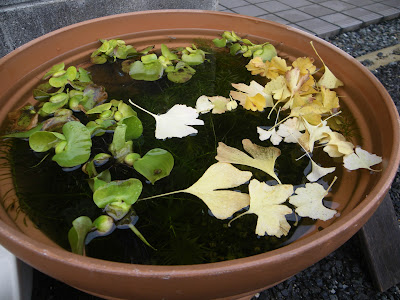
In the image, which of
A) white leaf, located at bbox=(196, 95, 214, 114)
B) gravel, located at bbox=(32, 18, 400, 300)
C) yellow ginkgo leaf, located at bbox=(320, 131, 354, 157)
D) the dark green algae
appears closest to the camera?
the dark green algae

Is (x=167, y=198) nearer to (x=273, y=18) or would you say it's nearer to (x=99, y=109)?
(x=99, y=109)

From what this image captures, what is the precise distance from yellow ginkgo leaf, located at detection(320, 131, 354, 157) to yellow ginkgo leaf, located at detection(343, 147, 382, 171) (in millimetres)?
12

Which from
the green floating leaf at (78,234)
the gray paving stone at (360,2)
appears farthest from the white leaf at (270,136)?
the gray paving stone at (360,2)

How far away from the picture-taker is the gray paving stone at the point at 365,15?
7.15 ft

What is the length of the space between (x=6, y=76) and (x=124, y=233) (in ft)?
1.45

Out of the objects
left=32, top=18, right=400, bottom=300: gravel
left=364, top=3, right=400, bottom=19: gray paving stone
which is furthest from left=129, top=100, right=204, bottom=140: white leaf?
left=364, top=3, right=400, bottom=19: gray paving stone

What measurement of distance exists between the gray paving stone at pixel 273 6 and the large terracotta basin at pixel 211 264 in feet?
5.03

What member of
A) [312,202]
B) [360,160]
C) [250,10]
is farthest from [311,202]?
[250,10]

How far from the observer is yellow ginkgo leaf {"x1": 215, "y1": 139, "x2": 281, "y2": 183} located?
577 mm

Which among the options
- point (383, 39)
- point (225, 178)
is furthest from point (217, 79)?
point (383, 39)

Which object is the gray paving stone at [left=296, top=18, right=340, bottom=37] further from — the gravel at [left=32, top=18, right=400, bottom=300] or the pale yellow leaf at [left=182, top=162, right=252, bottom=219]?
the pale yellow leaf at [left=182, top=162, right=252, bottom=219]

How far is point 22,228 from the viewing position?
47cm

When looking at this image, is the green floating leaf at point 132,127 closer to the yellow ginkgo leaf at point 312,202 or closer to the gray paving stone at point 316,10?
the yellow ginkgo leaf at point 312,202

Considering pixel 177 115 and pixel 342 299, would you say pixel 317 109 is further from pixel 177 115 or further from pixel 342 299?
pixel 342 299
